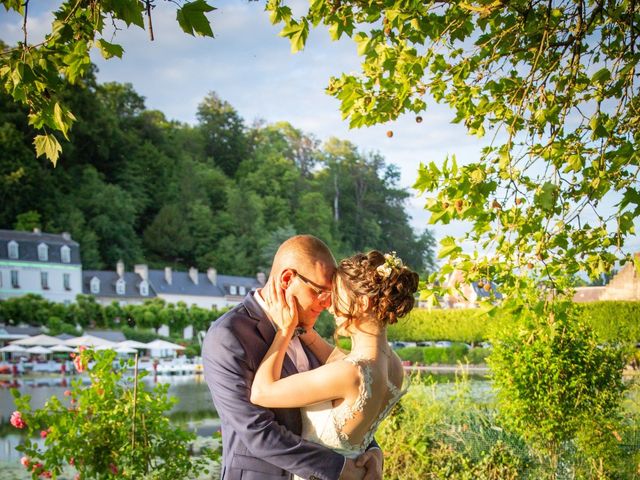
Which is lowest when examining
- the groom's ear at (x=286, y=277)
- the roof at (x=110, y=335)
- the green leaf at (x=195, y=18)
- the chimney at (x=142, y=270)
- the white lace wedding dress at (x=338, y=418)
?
the roof at (x=110, y=335)

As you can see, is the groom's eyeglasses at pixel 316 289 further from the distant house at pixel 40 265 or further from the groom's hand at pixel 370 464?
the distant house at pixel 40 265

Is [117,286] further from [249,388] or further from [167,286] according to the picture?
[249,388]

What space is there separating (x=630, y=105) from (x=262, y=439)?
3034 millimetres

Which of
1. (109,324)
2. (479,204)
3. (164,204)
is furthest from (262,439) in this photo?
(164,204)

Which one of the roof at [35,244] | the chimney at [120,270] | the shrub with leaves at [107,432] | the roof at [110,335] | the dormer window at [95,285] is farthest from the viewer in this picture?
the chimney at [120,270]

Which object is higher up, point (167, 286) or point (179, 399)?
point (179, 399)

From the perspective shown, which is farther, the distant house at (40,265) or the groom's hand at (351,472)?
the distant house at (40,265)

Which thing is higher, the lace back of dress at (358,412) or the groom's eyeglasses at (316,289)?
the groom's eyeglasses at (316,289)

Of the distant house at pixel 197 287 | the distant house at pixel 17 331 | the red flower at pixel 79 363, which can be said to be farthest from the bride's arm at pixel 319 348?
the distant house at pixel 197 287

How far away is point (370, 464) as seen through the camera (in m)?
2.54

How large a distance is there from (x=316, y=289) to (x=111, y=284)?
55696mm

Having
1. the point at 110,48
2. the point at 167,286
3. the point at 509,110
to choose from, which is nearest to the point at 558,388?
the point at 509,110

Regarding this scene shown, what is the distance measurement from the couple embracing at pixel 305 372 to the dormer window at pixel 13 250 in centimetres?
5146

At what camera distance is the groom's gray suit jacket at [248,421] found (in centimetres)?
230
